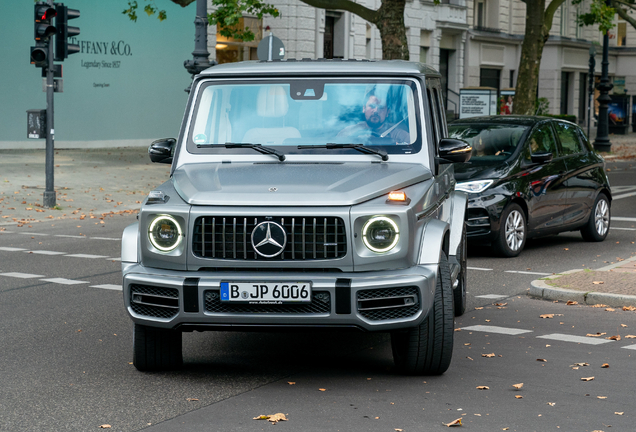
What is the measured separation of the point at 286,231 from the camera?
17.5 ft

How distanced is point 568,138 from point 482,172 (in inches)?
76.6

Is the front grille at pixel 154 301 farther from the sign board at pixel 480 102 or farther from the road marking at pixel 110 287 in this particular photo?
the sign board at pixel 480 102

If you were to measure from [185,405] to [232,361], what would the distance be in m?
1.08

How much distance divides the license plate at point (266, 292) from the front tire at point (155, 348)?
0.64m

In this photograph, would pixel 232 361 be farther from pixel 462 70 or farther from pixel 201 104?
pixel 462 70

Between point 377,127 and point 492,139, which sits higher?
point 377,127

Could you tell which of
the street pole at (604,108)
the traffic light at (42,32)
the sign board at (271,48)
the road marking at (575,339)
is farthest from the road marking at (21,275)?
the street pole at (604,108)

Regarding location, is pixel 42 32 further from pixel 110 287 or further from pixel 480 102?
pixel 480 102

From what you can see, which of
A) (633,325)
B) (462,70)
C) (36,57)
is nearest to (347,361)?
(633,325)

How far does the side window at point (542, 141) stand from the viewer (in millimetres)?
11867

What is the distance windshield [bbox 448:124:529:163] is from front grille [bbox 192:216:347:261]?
263 inches

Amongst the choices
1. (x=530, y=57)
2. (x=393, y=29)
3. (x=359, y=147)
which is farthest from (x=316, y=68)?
(x=530, y=57)

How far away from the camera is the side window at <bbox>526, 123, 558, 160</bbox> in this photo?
38.9ft

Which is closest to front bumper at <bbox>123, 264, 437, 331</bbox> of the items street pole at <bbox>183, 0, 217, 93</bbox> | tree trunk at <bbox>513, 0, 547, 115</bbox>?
street pole at <bbox>183, 0, 217, 93</bbox>
